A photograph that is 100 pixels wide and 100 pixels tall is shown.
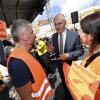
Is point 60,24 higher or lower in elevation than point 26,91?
higher

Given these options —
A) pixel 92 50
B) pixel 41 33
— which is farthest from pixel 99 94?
pixel 41 33

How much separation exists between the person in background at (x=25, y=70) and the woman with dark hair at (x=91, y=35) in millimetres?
799

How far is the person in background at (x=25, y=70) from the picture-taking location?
332 centimetres

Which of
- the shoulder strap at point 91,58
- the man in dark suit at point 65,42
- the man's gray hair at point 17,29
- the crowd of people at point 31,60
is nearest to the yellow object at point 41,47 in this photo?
the man in dark suit at point 65,42

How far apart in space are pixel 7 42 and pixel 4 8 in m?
17.5

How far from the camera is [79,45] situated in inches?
232

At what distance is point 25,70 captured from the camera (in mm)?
3324

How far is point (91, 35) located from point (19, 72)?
0.93 metres

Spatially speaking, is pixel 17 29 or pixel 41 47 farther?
pixel 41 47

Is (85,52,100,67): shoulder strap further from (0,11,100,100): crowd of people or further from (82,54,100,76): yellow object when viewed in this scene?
(82,54,100,76): yellow object

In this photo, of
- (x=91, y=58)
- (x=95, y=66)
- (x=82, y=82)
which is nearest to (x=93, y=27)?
(x=91, y=58)

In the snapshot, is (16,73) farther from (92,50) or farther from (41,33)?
(41,33)

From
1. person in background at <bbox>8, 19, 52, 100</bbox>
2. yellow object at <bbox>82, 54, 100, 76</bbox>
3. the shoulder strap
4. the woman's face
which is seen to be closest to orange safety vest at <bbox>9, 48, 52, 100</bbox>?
person in background at <bbox>8, 19, 52, 100</bbox>

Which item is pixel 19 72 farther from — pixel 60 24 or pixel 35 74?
pixel 60 24
